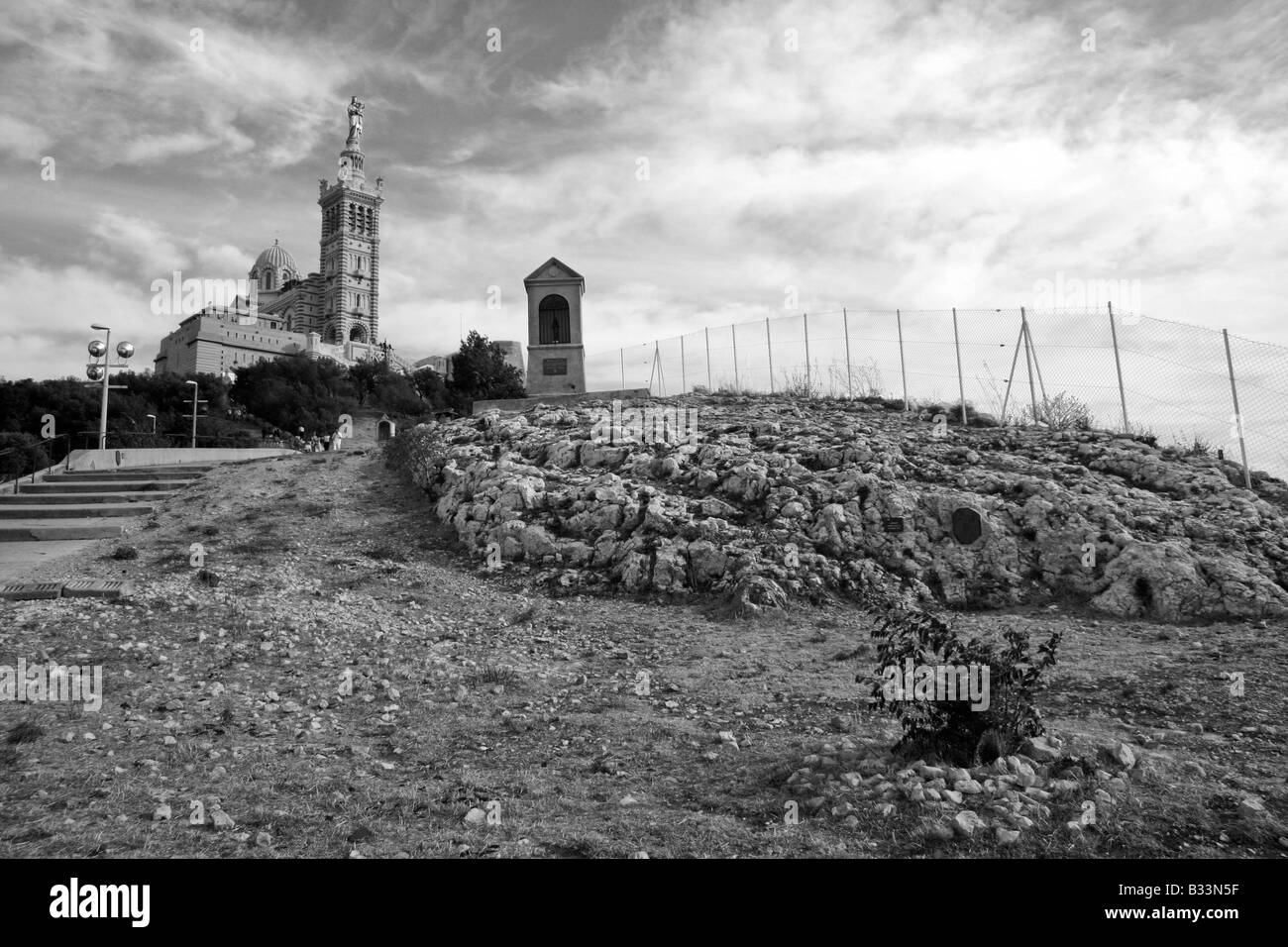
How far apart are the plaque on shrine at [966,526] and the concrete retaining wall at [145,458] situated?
931 inches

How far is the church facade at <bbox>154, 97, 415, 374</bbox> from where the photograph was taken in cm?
12669

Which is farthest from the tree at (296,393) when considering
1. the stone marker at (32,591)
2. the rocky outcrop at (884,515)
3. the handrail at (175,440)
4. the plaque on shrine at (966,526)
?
the plaque on shrine at (966,526)

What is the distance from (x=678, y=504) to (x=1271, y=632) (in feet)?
34.8

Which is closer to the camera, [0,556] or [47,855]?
[47,855]

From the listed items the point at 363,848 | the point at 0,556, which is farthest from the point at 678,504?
the point at 0,556

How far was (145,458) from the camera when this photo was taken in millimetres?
25828

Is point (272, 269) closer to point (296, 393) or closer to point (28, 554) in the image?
point (296, 393)

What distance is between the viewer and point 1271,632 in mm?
10930

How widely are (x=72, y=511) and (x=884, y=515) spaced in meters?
20.8

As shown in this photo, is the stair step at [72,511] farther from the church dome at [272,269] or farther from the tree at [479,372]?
the church dome at [272,269]

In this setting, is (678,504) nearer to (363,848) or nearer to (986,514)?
(986,514)

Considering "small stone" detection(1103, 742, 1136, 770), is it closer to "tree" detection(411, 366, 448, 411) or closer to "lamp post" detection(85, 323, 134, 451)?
"lamp post" detection(85, 323, 134, 451)

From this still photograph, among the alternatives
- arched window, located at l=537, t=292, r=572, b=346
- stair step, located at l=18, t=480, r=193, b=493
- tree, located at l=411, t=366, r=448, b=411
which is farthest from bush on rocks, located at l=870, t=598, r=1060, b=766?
tree, located at l=411, t=366, r=448, b=411

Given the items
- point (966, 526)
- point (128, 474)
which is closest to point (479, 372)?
point (128, 474)
